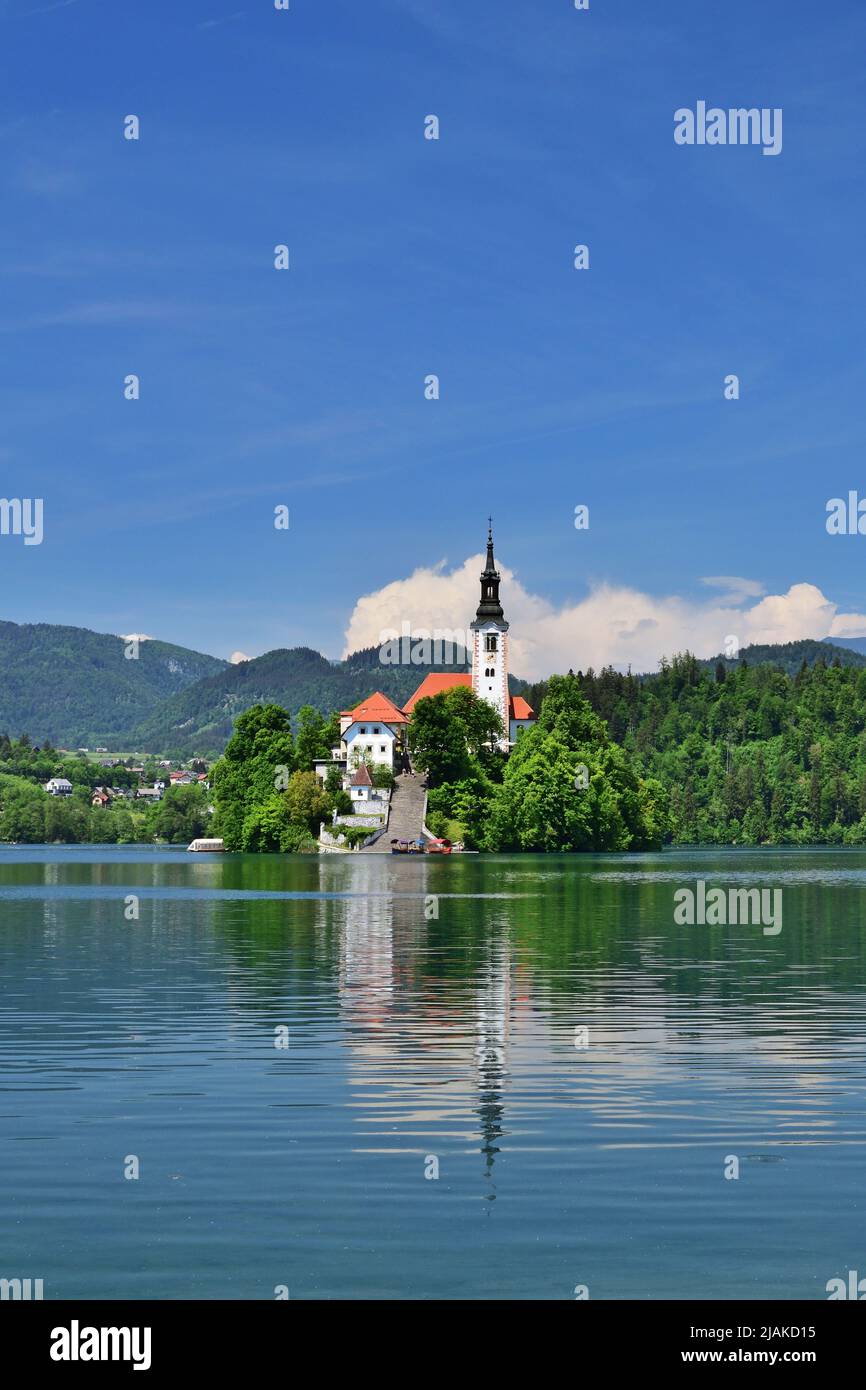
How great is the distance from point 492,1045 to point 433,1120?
7089 mm

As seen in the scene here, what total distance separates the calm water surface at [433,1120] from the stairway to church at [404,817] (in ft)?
376

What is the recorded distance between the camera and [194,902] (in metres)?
78.0

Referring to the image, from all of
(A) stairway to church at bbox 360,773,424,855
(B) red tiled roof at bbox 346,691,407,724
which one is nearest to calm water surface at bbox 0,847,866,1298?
(A) stairway to church at bbox 360,773,424,855

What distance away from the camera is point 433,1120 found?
2169 cm

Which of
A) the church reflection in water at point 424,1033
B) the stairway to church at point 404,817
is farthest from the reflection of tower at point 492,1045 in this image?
the stairway to church at point 404,817

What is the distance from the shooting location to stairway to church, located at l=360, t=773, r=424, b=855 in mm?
165125

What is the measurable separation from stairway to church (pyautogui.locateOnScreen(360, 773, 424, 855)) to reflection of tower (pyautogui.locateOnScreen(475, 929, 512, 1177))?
4653 inches

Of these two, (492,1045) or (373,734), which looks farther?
(373,734)
